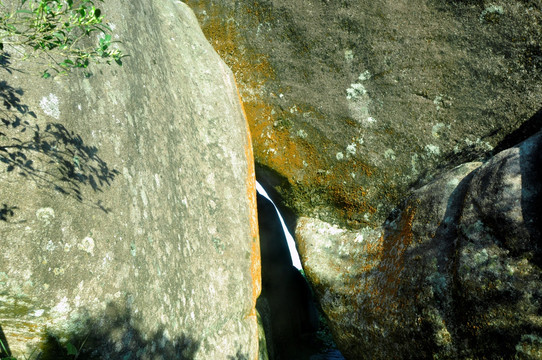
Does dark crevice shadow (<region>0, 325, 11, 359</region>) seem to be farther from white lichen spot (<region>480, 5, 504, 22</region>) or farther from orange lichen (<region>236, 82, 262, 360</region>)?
white lichen spot (<region>480, 5, 504, 22</region>)

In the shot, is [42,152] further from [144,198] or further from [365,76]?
[365,76]

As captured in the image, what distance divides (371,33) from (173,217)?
9.42ft

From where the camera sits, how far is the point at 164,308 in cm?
295

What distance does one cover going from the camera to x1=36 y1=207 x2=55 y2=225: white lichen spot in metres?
2.28

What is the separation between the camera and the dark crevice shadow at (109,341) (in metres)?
2.31

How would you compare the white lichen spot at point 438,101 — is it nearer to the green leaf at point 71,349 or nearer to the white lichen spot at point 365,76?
the white lichen spot at point 365,76

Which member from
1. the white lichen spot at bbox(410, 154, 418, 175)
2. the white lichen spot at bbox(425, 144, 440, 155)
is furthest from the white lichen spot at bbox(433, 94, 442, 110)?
the white lichen spot at bbox(410, 154, 418, 175)

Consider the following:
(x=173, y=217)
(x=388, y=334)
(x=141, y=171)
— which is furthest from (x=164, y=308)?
(x=388, y=334)

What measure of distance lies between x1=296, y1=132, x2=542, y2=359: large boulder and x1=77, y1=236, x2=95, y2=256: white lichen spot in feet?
7.59

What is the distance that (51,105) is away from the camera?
2.54m

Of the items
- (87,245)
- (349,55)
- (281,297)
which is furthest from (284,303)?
(87,245)

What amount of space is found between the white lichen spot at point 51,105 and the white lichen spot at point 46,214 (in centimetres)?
52

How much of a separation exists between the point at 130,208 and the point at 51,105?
2.45 feet

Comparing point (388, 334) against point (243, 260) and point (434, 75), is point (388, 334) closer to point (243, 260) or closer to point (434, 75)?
point (243, 260)
